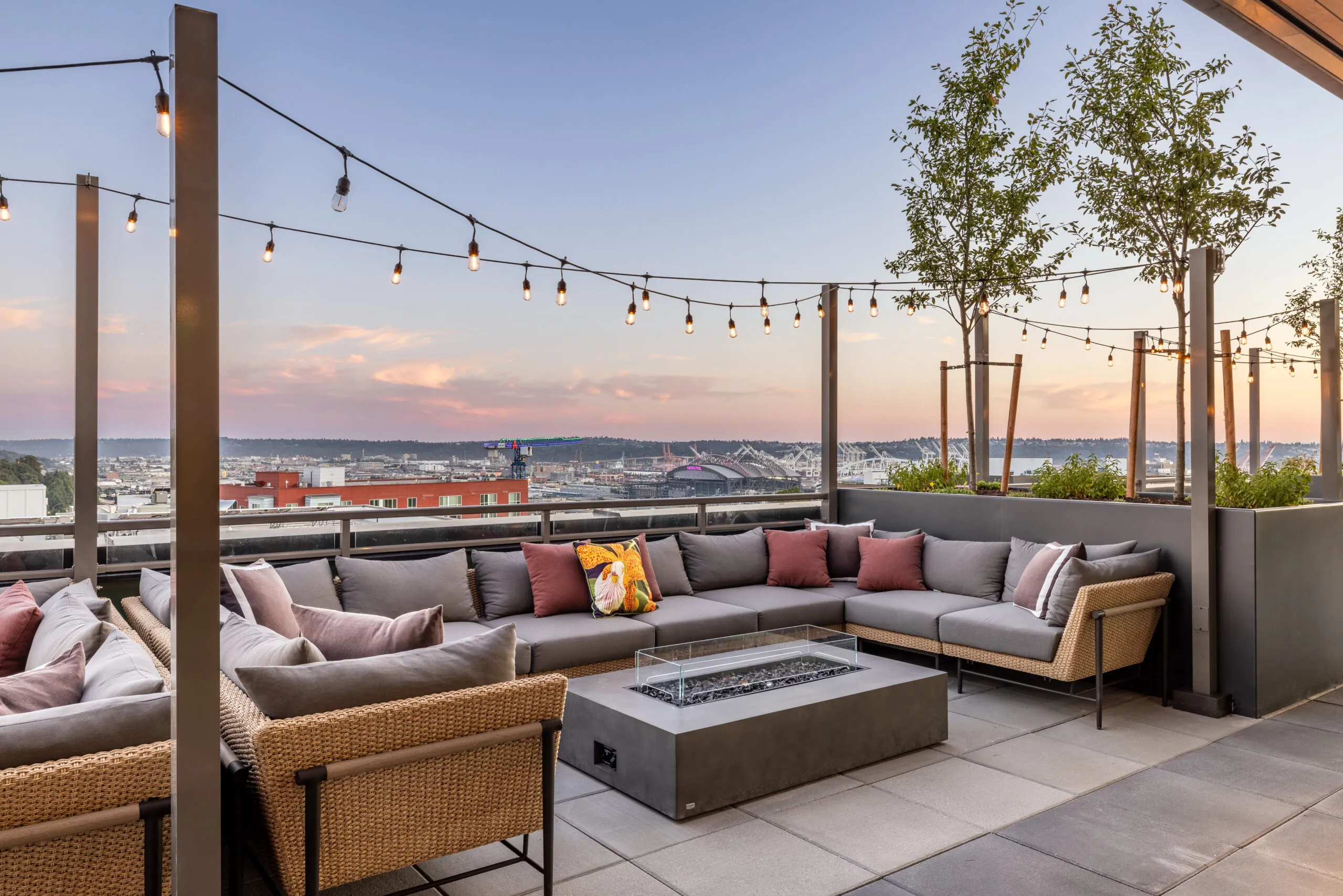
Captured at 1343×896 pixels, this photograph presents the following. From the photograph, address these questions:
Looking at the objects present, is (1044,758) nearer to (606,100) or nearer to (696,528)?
(696,528)

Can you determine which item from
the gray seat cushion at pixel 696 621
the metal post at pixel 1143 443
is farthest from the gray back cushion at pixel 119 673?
the metal post at pixel 1143 443

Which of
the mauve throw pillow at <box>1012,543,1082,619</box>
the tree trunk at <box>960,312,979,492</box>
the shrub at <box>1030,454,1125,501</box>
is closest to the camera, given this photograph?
the mauve throw pillow at <box>1012,543,1082,619</box>

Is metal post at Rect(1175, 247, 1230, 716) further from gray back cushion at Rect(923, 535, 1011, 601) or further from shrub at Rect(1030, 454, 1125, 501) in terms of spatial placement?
gray back cushion at Rect(923, 535, 1011, 601)

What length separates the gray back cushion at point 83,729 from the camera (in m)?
1.76

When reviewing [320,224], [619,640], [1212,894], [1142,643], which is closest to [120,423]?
[320,224]

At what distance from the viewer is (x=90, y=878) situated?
70.2 inches

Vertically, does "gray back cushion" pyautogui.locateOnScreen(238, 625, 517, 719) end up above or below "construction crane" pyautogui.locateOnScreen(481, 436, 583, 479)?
below

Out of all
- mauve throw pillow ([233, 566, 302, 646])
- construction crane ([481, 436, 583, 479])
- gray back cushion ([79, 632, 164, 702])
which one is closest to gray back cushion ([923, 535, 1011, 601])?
construction crane ([481, 436, 583, 479])

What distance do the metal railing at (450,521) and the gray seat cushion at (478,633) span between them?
69 cm

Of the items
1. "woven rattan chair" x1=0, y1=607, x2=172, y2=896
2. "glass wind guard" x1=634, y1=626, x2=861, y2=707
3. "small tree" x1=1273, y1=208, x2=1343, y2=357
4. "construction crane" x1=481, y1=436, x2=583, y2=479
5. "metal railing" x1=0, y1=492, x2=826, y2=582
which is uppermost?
"small tree" x1=1273, y1=208, x2=1343, y2=357

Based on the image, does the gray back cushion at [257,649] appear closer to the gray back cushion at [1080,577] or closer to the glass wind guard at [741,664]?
the glass wind guard at [741,664]

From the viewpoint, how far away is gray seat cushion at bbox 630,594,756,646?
14.9 feet

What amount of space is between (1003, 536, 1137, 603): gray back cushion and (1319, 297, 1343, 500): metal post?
11.1ft

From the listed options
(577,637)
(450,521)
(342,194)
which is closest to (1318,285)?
(577,637)
